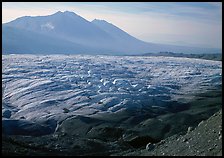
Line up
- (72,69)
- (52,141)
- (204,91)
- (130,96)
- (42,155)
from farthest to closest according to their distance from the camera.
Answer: (72,69) → (204,91) → (130,96) → (52,141) → (42,155)

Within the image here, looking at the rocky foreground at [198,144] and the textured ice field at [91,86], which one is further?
the textured ice field at [91,86]

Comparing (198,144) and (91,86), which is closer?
(198,144)

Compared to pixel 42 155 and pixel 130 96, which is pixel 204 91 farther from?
pixel 42 155

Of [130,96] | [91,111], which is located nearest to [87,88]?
[130,96]

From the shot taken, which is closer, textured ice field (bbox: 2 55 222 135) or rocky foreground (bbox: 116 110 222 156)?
rocky foreground (bbox: 116 110 222 156)

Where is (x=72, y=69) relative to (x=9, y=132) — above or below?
above

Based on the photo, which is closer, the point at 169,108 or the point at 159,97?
the point at 169,108

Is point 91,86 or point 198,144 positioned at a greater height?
point 198,144

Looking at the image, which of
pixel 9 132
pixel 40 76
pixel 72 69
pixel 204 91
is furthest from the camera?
pixel 72 69
